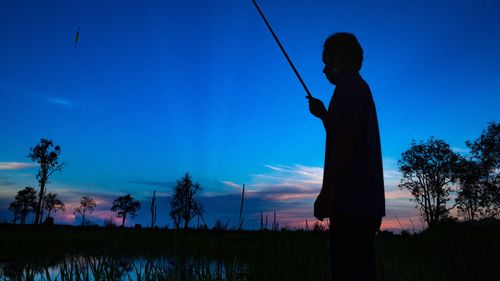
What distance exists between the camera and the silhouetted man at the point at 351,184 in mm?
3227

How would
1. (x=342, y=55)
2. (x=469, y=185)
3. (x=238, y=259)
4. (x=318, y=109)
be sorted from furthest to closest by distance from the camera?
(x=469, y=185), (x=238, y=259), (x=318, y=109), (x=342, y=55)

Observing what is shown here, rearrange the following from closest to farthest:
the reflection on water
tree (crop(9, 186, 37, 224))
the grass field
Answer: the reflection on water
the grass field
tree (crop(9, 186, 37, 224))

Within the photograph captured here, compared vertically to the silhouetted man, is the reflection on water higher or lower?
lower

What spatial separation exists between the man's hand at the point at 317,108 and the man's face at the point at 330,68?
0.25 meters

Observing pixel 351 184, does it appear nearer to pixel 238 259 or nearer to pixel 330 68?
pixel 330 68

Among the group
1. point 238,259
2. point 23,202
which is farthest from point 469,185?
point 23,202

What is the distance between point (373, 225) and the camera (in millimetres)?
3365

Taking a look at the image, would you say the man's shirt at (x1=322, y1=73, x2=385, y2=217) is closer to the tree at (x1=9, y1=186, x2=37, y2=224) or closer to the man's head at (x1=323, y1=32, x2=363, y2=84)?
the man's head at (x1=323, y1=32, x2=363, y2=84)

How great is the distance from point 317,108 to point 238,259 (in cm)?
659

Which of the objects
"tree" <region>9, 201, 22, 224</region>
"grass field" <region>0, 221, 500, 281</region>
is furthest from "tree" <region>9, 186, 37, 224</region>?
"grass field" <region>0, 221, 500, 281</region>

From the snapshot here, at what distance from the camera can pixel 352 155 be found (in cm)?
323

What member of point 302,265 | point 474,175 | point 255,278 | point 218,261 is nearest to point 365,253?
point 218,261

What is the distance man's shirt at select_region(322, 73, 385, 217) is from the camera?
10.6 feet

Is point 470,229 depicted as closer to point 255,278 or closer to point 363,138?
point 255,278
